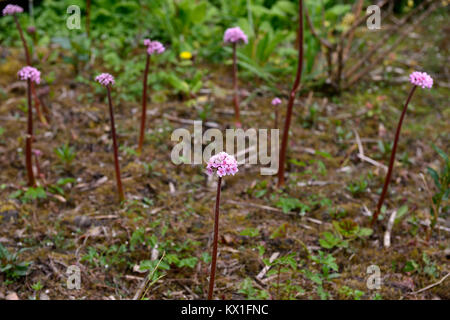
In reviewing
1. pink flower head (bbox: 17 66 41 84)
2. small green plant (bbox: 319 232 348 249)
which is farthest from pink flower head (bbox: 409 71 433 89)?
pink flower head (bbox: 17 66 41 84)

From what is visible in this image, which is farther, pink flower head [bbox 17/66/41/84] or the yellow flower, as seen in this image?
the yellow flower

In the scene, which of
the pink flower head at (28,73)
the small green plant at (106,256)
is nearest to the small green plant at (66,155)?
the pink flower head at (28,73)

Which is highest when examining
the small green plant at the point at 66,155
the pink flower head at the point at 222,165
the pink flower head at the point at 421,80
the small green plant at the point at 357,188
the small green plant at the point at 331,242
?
the pink flower head at the point at 421,80

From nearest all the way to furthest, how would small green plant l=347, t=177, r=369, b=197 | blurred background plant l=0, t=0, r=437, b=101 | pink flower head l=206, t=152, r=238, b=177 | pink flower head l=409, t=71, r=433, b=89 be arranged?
pink flower head l=206, t=152, r=238, b=177 → pink flower head l=409, t=71, r=433, b=89 → small green plant l=347, t=177, r=369, b=197 → blurred background plant l=0, t=0, r=437, b=101

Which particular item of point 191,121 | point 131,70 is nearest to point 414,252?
point 191,121

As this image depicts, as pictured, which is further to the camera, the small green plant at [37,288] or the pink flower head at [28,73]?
the pink flower head at [28,73]

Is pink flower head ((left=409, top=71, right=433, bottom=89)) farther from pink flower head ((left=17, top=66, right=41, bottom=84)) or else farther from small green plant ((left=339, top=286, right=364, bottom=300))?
pink flower head ((left=17, top=66, right=41, bottom=84))

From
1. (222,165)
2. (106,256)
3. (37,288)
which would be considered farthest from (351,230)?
(37,288)

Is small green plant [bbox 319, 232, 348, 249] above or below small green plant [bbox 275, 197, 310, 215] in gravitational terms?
below

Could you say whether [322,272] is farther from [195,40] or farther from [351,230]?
[195,40]

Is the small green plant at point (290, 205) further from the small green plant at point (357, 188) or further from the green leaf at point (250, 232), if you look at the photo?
the small green plant at point (357, 188)

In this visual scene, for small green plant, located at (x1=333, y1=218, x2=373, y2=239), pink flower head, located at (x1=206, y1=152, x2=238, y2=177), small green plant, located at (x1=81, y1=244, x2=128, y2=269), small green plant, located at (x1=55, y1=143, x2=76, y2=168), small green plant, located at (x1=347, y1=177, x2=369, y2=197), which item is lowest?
small green plant, located at (x1=81, y1=244, x2=128, y2=269)
